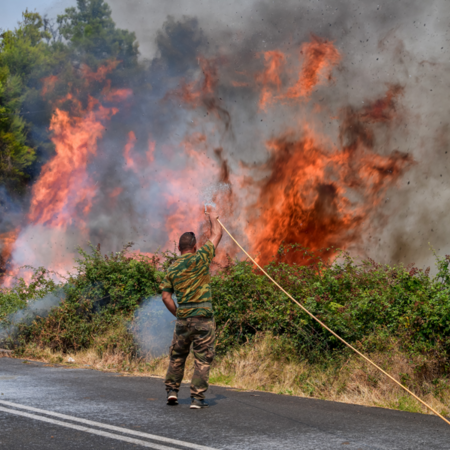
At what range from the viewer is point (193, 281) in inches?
252

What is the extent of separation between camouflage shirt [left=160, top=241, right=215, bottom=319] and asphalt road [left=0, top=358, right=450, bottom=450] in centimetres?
110

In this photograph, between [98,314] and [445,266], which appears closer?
[445,266]

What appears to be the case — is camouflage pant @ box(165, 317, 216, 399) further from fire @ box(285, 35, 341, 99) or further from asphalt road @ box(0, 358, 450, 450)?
fire @ box(285, 35, 341, 99)

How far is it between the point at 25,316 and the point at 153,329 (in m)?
3.24

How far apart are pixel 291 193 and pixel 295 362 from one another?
29.9 ft

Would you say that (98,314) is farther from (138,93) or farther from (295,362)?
(138,93)

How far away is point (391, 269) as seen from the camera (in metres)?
9.54

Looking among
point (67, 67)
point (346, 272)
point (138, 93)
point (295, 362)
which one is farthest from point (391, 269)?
point (67, 67)

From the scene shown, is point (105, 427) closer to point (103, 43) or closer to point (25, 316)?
point (25, 316)

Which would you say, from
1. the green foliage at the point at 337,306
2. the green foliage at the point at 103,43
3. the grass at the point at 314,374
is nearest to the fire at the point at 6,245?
the green foliage at the point at 103,43

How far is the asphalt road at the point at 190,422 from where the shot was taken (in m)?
4.67

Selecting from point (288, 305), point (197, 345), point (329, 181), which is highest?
point (329, 181)

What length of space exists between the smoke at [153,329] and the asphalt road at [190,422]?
A: 9.74 feet

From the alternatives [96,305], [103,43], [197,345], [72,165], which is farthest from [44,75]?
[197,345]
